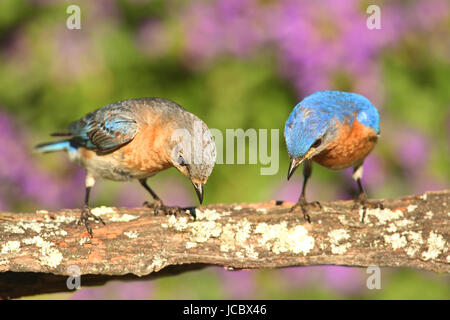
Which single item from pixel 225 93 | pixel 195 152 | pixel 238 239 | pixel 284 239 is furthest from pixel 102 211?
pixel 225 93

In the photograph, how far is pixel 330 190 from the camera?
6391mm

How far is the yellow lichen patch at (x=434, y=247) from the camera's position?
4480mm

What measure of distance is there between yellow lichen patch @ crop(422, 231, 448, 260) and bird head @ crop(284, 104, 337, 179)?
1.04 metres

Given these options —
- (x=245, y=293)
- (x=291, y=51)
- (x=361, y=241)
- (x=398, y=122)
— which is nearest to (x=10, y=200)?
(x=245, y=293)

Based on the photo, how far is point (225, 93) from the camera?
21.1 feet

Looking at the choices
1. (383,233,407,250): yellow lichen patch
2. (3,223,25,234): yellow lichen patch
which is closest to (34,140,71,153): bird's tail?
(3,223,25,234): yellow lichen patch

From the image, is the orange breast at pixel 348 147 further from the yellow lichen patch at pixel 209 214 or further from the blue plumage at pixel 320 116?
the yellow lichen patch at pixel 209 214

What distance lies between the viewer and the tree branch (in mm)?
4258

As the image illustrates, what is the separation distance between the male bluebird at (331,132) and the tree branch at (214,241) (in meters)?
0.27

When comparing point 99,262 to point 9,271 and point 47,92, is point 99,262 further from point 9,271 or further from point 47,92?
point 47,92

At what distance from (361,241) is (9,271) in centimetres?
247

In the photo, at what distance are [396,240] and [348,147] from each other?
0.88 meters

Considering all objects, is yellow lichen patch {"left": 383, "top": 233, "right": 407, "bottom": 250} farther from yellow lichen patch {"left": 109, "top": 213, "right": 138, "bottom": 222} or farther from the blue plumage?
yellow lichen patch {"left": 109, "top": 213, "right": 138, "bottom": 222}

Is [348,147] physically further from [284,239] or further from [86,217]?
[86,217]
